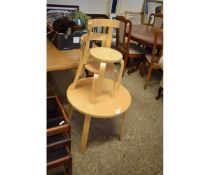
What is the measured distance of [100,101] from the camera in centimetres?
159

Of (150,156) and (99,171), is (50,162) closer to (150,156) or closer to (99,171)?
(99,171)

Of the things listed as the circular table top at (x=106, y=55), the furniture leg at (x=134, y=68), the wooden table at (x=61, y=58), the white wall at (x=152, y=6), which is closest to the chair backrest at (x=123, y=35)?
the furniture leg at (x=134, y=68)

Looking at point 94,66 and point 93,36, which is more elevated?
point 93,36

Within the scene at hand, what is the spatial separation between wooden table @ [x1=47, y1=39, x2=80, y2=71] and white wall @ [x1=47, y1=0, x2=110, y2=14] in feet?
4.24

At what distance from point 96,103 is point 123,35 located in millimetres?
1454

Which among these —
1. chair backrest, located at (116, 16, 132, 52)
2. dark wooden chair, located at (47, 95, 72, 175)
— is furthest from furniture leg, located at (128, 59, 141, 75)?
dark wooden chair, located at (47, 95, 72, 175)

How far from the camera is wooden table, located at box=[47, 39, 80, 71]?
5.73 feet

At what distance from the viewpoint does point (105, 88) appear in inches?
69.6

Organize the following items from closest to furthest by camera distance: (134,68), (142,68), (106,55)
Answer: (106,55)
(142,68)
(134,68)

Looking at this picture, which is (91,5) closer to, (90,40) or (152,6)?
(152,6)

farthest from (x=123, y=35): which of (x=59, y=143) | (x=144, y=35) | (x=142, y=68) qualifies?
(x=59, y=143)

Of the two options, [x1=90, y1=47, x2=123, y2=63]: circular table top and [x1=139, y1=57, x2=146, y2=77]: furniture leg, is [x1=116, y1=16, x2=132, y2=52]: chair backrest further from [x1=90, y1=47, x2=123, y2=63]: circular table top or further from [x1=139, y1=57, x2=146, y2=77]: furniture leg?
[x1=90, y1=47, x2=123, y2=63]: circular table top
